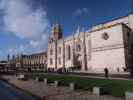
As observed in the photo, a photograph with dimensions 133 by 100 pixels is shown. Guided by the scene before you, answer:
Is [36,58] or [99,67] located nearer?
[99,67]

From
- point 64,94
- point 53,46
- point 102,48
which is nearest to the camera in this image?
point 64,94

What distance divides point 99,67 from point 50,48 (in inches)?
1755

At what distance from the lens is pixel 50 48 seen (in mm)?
90938

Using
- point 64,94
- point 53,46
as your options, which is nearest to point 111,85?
point 64,94

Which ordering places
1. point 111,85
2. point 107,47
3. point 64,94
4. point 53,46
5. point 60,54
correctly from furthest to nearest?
point 53,46 < point 60,54 < point 107,47 < point 111,85 < point 64,94

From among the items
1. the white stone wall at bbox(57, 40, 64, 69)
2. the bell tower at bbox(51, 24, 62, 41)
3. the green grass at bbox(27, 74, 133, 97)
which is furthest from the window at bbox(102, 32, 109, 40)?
the bell tower at bbox(51, 24, 62, 41)

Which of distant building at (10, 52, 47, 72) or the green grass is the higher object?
distant building at (10, 52, 47, 72)

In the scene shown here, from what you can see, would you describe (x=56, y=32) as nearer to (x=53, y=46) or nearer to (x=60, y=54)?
(x=53, y=46)

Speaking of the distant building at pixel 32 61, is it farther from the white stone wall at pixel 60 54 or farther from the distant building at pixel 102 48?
the distant building at pixel 102 48

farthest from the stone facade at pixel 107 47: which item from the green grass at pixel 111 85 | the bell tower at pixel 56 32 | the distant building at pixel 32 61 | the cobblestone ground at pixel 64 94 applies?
the distant building at pixel 32 61

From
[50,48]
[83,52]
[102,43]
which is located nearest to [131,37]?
[102,43]

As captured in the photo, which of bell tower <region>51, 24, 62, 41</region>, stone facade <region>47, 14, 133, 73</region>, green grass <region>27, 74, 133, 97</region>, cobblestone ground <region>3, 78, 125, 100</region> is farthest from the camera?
bell tower <region>51, 24, 62, 41</region>

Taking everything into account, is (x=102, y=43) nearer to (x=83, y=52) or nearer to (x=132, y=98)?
(x=83, y=52)

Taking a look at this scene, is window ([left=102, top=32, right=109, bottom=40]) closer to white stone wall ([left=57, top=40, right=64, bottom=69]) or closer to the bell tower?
white stone wall ([left=57, top=40, right=64, bottom=69])
